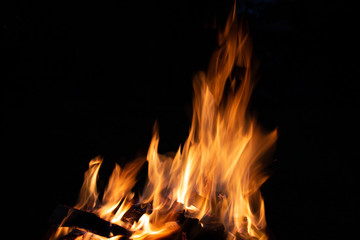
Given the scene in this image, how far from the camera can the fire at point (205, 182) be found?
6.70 feet

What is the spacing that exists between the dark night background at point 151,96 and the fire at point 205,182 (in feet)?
3.89

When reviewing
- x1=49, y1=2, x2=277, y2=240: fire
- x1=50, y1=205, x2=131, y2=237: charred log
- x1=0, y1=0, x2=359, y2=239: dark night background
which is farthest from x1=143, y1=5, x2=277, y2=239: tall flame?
x1=0, y1=0, x2=359, y2=239: dark night background

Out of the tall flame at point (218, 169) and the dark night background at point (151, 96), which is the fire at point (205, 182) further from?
the dark night background at point (151, 96)

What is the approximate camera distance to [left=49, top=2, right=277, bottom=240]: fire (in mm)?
2041

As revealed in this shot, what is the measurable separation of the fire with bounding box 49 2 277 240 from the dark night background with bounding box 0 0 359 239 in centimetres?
118

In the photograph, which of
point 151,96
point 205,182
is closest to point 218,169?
point 205,182

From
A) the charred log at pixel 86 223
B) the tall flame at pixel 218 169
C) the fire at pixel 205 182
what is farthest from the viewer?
the tall flame at pixel 218 169

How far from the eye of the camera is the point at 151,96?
239 inches

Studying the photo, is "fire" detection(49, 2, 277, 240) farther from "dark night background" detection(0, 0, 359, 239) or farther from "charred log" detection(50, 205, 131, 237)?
"dark night background" detection(0, 0, 359, 239)

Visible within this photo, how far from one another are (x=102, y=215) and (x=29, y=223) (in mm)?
1486

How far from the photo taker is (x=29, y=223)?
2922mm

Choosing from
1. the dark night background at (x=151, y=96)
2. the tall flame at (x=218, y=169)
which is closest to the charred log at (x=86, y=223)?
A: the tall flame at (x=218, y=169)

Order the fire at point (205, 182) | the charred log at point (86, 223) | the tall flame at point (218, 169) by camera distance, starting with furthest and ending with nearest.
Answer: the tall flame at point (218, 169) < the fire at point (205, 182) < the charred log at point (86, 223)

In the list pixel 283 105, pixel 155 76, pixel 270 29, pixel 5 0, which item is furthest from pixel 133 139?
pixel 270 29
